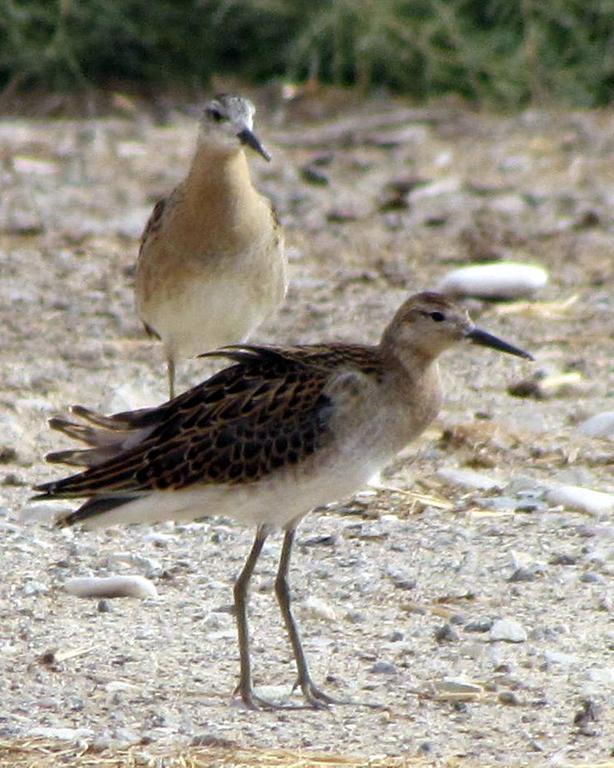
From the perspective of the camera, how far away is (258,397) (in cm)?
638

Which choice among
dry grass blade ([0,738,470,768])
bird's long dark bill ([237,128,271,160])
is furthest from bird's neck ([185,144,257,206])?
dry grass blade ([0,738,470,768])

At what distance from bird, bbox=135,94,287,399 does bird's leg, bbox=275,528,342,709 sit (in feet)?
9.33

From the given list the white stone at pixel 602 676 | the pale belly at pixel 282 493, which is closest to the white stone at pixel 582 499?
the white stone at pixel 602 676

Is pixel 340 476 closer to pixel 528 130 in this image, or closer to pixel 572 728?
pixel 572 728

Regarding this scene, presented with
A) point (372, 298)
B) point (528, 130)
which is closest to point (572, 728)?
point (372, 298)

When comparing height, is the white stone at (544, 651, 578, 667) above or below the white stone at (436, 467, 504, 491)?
below

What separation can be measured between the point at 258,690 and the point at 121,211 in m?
7.82

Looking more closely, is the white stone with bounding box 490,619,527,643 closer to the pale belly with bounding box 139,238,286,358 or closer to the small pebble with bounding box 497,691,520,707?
the small pebble with bounding box 497,691,520,707

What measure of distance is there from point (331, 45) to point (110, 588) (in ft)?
34.6

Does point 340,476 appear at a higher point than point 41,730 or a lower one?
higher

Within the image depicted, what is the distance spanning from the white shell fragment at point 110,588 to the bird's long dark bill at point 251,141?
109 inches

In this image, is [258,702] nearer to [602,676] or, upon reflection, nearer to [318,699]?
[318,699]

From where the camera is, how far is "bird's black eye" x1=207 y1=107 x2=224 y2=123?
9.16 metres

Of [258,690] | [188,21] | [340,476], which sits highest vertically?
[188,21]
